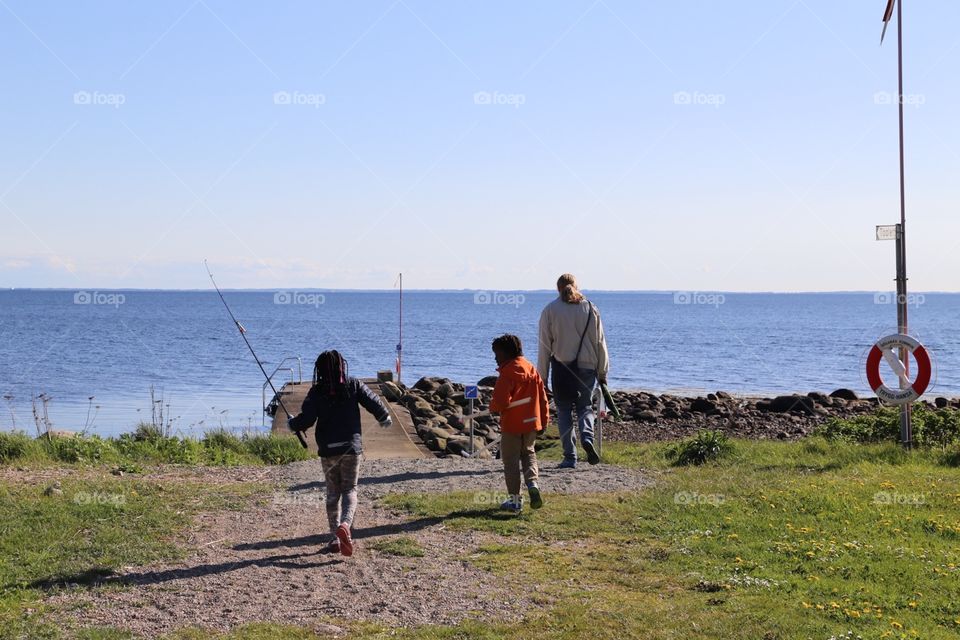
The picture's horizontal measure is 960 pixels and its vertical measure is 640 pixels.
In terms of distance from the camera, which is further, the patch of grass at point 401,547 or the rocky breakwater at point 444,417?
the rocky breakwater at point 444,417

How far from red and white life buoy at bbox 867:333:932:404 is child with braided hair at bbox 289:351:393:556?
6.76 meters

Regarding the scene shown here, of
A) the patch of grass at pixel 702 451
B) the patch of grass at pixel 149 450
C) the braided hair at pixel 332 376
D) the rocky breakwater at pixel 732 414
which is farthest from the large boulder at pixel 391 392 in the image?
the braided hair at pixel 332 376

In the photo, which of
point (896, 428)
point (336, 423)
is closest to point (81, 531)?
point (336, 423)

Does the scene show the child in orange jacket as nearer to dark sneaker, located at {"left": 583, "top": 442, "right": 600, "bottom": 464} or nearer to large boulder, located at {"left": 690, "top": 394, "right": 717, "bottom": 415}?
dark sneaker, located at {"left": 583, "top": 442, "right": 600, "bottom": 464}

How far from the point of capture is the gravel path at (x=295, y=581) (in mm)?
6176

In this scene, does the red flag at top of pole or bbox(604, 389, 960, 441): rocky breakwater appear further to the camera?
bbox(604, 389, 960, 441): rocky breakwater

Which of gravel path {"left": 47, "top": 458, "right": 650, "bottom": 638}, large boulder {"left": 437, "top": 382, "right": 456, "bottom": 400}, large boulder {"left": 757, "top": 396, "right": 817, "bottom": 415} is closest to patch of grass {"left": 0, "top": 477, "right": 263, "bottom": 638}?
gravel path {"left": 47, "top": 458, "right": 650, "bottom": 638}

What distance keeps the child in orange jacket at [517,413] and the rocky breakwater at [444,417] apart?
6294mm

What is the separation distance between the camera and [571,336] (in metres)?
11.1

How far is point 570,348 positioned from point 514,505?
2576 millimetres

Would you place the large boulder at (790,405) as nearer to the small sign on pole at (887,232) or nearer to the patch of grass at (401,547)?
the small sign on pole at (887,232)

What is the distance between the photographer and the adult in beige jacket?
36.4ft

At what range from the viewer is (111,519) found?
28.4 feet

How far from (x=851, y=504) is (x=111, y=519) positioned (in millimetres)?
6564
